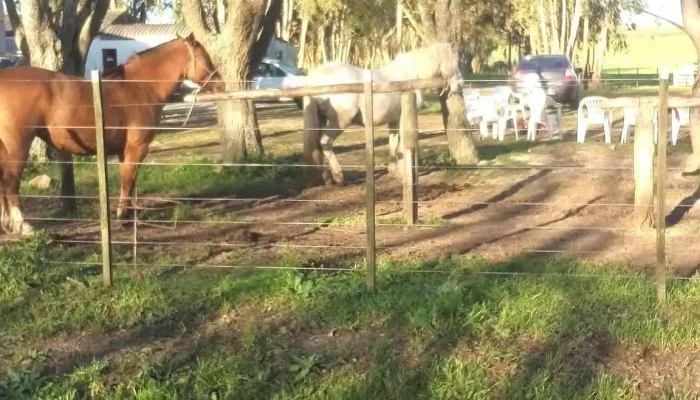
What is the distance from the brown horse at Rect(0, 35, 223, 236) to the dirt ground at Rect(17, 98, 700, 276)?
0.66 metres

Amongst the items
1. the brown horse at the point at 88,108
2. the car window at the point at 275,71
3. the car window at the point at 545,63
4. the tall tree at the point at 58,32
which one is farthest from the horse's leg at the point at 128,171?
the car window at the point at 275,71

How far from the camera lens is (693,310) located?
20.4ft

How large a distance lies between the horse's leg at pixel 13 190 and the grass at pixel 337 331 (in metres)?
1.22

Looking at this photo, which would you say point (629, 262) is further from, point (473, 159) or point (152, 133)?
point (473, 159)

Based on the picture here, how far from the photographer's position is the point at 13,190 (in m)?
8.61

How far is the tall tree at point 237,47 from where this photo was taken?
1262cm

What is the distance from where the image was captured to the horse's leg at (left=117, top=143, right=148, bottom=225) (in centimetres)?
920

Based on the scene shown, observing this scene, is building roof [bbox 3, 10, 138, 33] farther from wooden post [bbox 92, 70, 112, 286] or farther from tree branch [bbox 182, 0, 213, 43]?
wooden post [bbox 92, 70, 112, 286]

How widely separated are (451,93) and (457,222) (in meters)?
4.43

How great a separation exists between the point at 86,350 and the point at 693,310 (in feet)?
12.9

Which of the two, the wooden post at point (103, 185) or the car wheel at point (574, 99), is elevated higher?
the car wheel at point (574, 99)

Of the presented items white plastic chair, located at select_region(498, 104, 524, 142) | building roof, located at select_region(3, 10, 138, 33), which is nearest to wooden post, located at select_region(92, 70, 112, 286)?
white plastic chair, located at select_region(498, 104, 524, 142)

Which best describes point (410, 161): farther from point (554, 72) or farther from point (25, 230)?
point (554, 72)

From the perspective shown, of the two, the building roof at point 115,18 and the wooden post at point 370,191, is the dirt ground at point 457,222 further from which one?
the building roof at point 115,18
